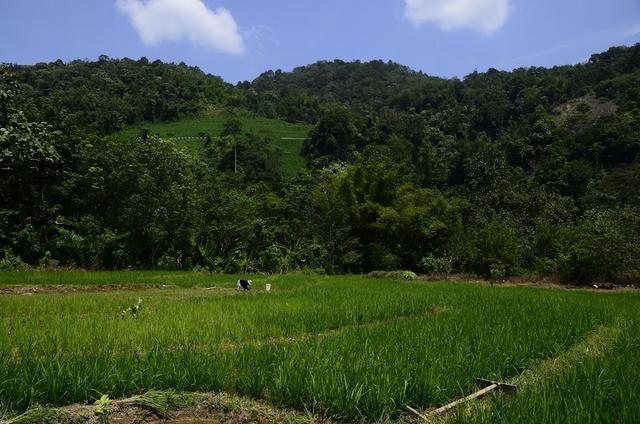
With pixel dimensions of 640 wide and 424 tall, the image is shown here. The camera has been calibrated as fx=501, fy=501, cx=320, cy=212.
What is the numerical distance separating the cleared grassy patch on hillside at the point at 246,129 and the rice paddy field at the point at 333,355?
44.4 meters

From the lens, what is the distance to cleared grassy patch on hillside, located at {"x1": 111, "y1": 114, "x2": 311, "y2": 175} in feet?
189

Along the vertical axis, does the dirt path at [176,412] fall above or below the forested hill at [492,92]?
below

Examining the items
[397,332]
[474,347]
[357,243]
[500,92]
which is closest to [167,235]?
[357,243]

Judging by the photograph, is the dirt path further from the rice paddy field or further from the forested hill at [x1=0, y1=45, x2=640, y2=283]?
the forested hill at [x1=0, y1=45, x2=640, y2=283]

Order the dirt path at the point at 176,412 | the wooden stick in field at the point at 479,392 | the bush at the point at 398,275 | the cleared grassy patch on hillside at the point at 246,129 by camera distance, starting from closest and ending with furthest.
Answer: the dirt path at the point at 176,412
the wooden stick in field at the point at 479,392
the bush at the point at 398,275
the cleared grassy patch on hillside at the point at 246,129

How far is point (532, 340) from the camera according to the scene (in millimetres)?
6461

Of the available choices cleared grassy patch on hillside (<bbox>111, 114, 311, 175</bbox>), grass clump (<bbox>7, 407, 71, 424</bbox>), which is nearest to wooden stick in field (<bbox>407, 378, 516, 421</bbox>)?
grass clump (<bbox>7, 407, 71, 424</bbox>)

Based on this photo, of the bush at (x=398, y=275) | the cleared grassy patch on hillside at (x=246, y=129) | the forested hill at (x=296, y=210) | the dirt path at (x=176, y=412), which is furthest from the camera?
the cleared grassy patch on hillside at (x=246, y=129)

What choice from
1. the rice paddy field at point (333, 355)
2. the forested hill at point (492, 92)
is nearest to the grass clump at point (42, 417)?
the rice paddy field at point (333, 355)

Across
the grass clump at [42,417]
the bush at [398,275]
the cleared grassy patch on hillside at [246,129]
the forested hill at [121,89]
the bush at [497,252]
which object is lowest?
the bush at [398,275]

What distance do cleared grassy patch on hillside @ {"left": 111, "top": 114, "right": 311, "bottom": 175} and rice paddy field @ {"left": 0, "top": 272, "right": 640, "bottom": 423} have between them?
44.4 metres

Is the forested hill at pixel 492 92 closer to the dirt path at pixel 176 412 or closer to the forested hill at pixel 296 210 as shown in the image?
the forested hill at pixel 296 210

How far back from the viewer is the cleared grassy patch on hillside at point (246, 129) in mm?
57500

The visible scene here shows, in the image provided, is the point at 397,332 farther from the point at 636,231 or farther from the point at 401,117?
the point at 401,117
